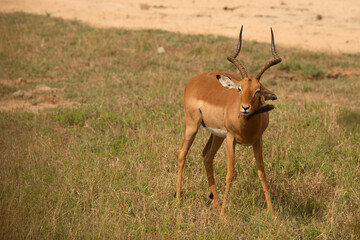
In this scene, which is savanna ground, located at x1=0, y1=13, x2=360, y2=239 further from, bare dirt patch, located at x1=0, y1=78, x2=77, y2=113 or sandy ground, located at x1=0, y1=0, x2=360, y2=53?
sandy ground, located at x1=0, y1=0, x2=360, y2=53

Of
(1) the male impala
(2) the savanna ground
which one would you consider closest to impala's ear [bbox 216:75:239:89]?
(1) the male impala

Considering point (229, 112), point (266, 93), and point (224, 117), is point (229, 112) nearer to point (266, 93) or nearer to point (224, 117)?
point (224, 117)

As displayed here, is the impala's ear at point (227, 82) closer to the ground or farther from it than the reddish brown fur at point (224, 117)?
farther from it

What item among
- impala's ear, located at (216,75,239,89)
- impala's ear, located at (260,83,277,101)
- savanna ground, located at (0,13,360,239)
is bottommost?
savanna ground, located at (0,13,360,239)

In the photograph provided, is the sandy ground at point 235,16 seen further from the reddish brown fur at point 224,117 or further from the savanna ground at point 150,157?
the reddish brown fur at point 224,117

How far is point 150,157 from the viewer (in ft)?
19.5

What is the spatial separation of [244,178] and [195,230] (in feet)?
4.19

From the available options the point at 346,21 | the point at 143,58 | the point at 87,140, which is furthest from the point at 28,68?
the point at 346,21

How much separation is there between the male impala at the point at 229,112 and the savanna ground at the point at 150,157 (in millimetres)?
370

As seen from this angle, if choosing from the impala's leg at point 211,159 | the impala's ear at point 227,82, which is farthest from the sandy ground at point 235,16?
the impala's ear at point 227,82

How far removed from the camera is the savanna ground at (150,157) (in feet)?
14.5

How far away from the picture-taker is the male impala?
420 centimetres

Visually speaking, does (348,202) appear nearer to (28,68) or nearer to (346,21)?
(28,68)

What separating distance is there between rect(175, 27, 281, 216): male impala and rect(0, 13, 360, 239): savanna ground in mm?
370
